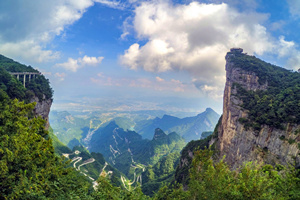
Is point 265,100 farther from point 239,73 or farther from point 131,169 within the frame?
point 131,169

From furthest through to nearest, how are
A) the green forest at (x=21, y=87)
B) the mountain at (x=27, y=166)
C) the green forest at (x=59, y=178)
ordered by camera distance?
the green forest at (x=21, y=87), the mountain at (x=27, y=166), the green forest at (x=59, y=178)

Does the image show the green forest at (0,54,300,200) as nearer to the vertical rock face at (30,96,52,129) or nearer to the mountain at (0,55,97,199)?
the mountain at (0,55,97,199)

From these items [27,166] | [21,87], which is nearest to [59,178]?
[27,166]

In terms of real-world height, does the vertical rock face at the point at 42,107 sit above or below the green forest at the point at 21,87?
below

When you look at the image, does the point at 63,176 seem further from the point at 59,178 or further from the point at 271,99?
the point at 271,99

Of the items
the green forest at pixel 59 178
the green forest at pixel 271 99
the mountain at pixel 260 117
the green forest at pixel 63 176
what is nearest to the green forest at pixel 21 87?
the green forest at pixel 63 176

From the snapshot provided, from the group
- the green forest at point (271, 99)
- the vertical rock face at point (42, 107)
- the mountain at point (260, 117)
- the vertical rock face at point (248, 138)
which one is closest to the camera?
the vertical rock face at point (248, 138)

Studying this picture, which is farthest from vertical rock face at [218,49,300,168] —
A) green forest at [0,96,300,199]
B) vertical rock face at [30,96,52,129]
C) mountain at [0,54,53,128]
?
vertical rock face at [30,96,52,129]

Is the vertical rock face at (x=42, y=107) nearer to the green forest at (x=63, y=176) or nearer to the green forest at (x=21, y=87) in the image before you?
the green forest at (x=21, y=87)

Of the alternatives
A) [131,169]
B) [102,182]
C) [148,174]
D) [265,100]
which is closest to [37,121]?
[102,182]

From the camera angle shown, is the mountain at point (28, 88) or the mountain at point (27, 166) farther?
the mountain at point (28, 88)
